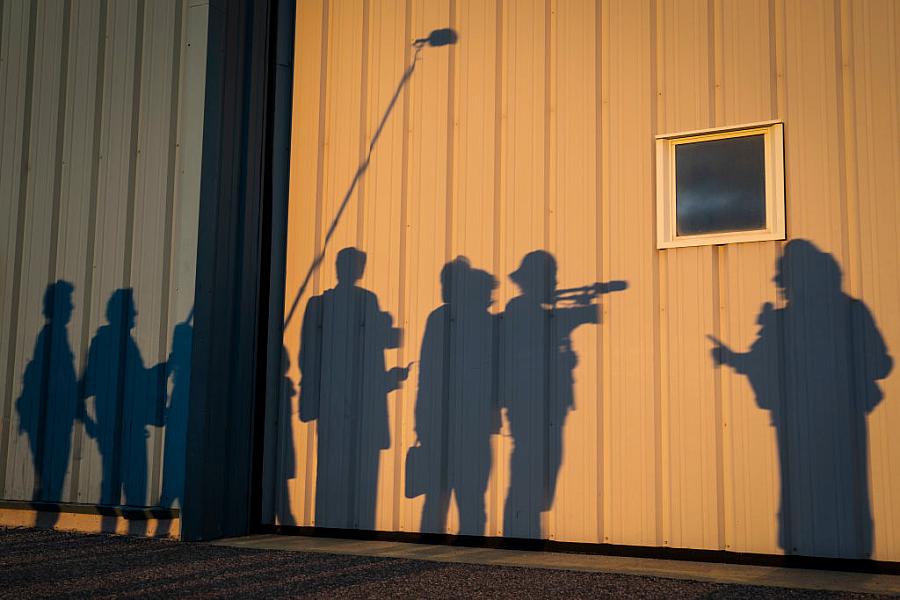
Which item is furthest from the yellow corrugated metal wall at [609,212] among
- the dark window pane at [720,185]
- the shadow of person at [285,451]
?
the dark window pane at [720,185]

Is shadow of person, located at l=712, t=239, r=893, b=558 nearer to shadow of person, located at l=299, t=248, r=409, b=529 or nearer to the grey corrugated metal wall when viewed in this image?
shadow of person, located at l=299, t=248, r=409, b=529

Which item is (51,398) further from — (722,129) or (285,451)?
(722,129)

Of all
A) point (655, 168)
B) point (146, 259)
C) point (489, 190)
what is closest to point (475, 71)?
point (489, 190)

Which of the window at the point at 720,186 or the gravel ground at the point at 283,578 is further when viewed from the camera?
the window at the point at 720,186

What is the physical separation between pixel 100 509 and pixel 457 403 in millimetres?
2369

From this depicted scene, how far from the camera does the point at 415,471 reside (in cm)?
568

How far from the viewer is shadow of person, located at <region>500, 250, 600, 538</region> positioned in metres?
5.30

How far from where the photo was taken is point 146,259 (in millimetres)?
6059

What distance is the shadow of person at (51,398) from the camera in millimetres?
6156

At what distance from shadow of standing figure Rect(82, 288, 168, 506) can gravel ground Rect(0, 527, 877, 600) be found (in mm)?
649

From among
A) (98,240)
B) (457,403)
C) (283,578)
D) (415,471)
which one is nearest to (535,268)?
(457,403)

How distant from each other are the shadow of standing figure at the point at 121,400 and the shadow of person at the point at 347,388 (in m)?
0.98

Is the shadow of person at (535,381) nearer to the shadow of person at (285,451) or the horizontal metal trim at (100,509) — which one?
the shadow of person at (285,451)

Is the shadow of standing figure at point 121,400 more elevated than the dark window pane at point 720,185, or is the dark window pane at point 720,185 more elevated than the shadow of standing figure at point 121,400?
the dark window pane at point 720,185
